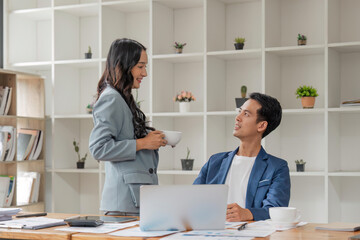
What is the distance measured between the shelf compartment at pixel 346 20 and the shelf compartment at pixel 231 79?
2.11ft

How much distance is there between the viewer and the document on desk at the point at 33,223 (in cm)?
222

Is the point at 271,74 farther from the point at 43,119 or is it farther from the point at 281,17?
the point at 43,119

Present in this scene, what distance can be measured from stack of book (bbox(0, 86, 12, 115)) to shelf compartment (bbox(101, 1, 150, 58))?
81 cm

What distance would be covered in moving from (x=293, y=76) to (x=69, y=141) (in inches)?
78.3

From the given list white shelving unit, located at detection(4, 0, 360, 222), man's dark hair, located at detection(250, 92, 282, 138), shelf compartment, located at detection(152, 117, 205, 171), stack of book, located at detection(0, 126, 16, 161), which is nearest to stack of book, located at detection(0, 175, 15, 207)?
stack of book, located at detection(0, 126, 16, 161)

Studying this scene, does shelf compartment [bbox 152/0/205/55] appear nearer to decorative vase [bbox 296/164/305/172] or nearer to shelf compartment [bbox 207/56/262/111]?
shelf compartment [bbox 207/56/262/111]

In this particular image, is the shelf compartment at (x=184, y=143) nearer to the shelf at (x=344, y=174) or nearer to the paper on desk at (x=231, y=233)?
the shelf at (x=344, y=174)

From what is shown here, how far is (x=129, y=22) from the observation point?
5.00 metres

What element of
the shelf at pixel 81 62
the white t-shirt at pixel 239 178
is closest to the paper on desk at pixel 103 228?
the white t-shirt at pixel 239 178

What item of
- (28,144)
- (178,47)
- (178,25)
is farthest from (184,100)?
(28,144)

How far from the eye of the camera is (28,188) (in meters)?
4.77

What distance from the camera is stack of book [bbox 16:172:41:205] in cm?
477

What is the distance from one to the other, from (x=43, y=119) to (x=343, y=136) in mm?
Result: 2443

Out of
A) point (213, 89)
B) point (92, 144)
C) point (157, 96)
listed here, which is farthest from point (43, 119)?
point (92, 144)
